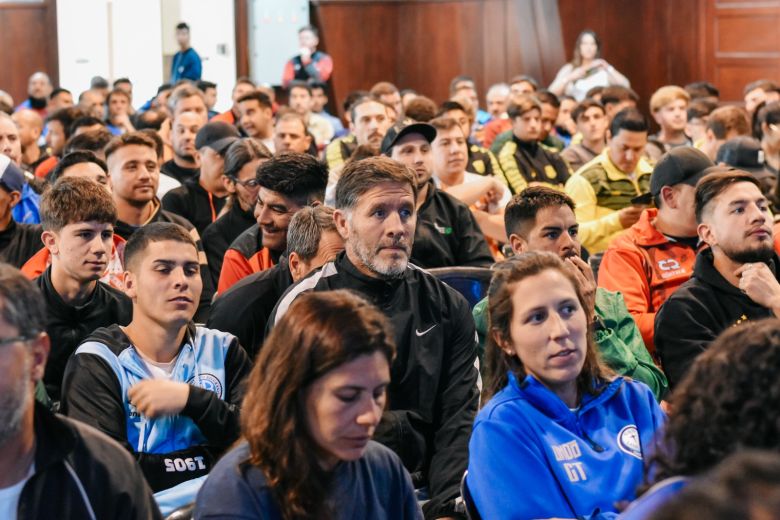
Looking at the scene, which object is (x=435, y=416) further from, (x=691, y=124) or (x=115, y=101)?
(x=115, y=101)

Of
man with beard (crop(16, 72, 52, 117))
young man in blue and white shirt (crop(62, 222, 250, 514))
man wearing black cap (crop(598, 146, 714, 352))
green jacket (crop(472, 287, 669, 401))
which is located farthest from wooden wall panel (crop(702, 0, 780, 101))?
young man in blue and white shirt (crop(62, 222, 250, 514))

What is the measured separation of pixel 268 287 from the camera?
11.8 ft

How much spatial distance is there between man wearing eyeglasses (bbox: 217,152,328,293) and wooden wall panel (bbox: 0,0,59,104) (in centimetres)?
1187

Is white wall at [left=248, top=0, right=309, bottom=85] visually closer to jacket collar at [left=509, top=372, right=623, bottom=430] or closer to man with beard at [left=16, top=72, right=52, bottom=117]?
man with beard at [left=16, top=72, right=52, bottom=117]

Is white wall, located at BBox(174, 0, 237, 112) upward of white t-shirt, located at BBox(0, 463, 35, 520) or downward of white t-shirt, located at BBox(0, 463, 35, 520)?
upward

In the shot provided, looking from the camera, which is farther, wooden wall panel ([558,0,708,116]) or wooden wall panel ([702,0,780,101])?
wooden wall panel ([558,0,708,116])

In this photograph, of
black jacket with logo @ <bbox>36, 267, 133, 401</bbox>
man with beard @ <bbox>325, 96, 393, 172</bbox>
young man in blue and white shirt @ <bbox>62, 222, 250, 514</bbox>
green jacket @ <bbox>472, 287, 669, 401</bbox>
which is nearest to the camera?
young man in blue and white shirt @ <bbox>62, 222, 250, 514</bbox>

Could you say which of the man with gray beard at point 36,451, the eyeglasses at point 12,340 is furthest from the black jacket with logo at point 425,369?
the eyeglasses at point 12,340

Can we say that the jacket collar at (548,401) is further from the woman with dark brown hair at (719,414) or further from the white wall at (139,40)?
the white wall at (139,40)

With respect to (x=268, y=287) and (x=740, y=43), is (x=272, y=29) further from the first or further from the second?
(x=268, y=287)

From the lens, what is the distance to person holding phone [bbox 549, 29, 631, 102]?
12.7 meters

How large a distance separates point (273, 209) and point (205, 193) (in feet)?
4.92

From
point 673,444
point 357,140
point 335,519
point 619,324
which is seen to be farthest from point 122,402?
point 357,140

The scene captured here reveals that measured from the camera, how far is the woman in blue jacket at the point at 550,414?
233cm
